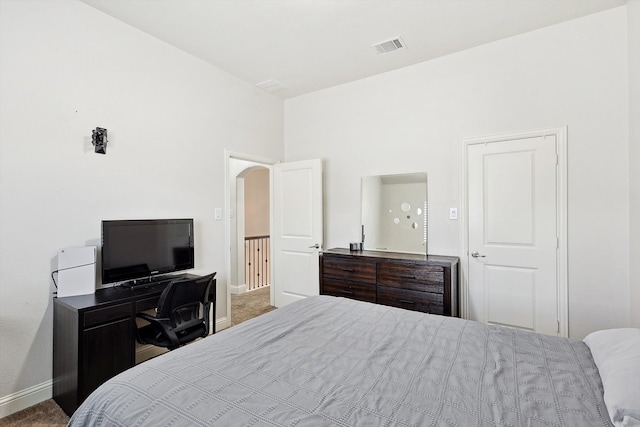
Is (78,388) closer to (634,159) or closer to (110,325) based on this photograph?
(110,325)

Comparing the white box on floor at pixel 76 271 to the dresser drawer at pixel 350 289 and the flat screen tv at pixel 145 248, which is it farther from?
the dresser drawer at pixel 350 289

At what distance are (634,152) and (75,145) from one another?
449cm

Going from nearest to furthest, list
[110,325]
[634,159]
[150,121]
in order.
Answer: [110,325] < [634,159] < [150,121]

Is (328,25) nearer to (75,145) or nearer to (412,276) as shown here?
(75,145)

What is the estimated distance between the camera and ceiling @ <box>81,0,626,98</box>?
2.58 m

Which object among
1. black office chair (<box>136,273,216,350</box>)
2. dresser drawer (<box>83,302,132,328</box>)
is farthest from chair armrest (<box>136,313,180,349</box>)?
dresser drawer (<box>83,302,132,328</box>)

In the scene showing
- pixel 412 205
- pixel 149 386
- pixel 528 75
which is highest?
pixel 528 75

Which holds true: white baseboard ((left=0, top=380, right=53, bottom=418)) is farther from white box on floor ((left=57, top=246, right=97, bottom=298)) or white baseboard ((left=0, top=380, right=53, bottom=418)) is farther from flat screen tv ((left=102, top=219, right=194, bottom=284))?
flat screen tv ((left=102, top=219, right=194, bottom=284))

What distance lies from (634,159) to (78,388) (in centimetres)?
445

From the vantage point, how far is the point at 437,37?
3.06 m

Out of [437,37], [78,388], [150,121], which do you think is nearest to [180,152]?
[150,121]

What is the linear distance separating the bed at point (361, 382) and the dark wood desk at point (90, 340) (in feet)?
3.53

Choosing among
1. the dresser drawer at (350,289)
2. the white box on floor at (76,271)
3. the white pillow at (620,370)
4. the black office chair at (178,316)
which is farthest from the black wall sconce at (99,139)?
the white pillow at (620,370)

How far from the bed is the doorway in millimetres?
1636
